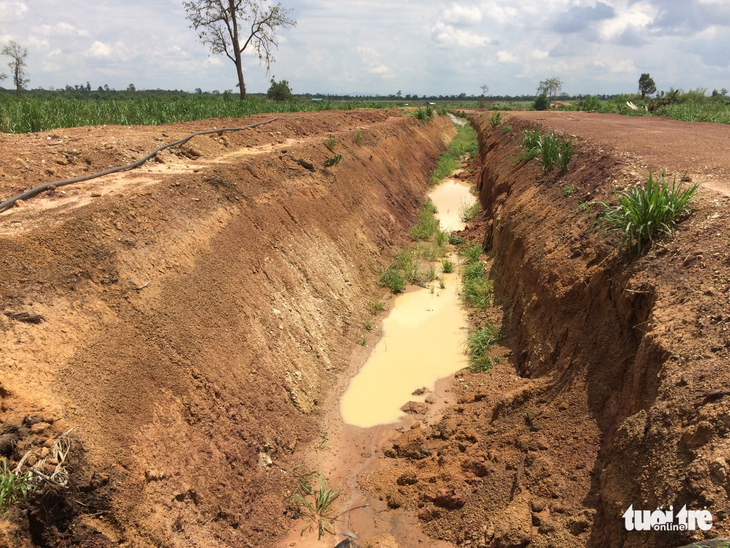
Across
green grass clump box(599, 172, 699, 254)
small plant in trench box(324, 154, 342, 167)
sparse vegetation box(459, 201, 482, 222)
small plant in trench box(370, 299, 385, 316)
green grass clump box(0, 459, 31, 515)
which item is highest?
small plant in trench box(324, 154, 342, 167)

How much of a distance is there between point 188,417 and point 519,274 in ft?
19.4

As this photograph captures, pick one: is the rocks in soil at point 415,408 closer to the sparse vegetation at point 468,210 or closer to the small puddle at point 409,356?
the small puddle at point 409,356

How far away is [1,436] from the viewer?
3.06m

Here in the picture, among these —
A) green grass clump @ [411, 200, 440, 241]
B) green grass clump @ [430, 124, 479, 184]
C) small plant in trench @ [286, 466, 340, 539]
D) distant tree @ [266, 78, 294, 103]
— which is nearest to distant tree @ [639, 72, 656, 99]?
green grass clump @ [430, 124, 479, 184]

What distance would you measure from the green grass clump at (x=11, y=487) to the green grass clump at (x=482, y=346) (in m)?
5.59

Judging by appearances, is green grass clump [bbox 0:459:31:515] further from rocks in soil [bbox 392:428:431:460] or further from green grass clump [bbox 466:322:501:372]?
green grass clump [bbox 466:322:501:372]

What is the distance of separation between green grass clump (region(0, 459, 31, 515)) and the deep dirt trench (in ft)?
0.30

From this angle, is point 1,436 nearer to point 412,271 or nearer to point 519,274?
point 519,274

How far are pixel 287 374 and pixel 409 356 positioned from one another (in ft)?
8.02

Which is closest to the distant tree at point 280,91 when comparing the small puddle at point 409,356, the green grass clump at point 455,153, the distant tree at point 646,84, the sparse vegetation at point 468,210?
the green grass clump at point 455,153

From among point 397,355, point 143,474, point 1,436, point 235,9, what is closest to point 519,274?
point 397,355

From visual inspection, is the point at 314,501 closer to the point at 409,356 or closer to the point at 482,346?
the point at 409,356

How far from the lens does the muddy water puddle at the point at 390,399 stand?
443cm

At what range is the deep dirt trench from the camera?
3.26m
